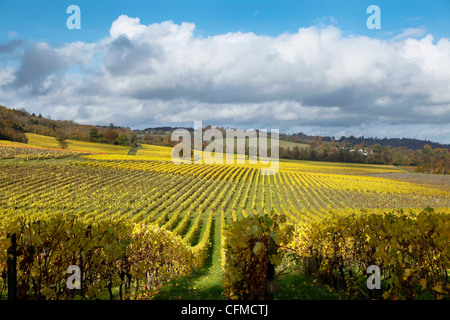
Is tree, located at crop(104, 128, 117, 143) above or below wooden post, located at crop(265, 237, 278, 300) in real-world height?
above

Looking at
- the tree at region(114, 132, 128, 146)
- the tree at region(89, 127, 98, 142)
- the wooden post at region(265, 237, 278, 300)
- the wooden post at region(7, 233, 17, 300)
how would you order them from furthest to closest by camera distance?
the tree at region(114, 132, 128, 146) < the tree at region(89, 127, 98, 142) < the wooden post at region(265, 237, 278, 300) < the wooden post at region(7, 233, 17, 300)

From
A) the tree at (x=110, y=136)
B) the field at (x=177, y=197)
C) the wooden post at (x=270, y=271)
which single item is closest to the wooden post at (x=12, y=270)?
the wooden post at (x=270, y=271)

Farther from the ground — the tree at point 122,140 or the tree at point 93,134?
the tree at point 93,134

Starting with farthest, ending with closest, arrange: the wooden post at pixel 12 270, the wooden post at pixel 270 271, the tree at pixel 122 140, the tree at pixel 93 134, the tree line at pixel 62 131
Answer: the tree at pixel 122 140 → the tree at pixel 93 134 → the tree line at pixel 62 131 → the wooden post at pixel 270 271 → the wooden post at pixel 12 270

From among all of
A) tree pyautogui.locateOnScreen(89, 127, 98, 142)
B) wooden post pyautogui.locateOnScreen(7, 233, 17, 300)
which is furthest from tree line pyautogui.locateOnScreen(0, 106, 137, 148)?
wooden post pyautogui.locateOnScreen(7, 233, 17, 300)

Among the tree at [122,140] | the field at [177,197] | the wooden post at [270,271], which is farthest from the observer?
the tree at [122,140]

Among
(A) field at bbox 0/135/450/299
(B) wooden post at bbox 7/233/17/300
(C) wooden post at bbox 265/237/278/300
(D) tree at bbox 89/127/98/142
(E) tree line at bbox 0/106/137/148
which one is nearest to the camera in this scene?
(B) wooden post at bbox 7/233/17/300

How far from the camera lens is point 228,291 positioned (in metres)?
4.79

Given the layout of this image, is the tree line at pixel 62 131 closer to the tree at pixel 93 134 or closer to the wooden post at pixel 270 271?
the tree at pixel 93 134

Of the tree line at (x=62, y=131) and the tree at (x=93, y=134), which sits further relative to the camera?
the tree at (x=93, y=134)

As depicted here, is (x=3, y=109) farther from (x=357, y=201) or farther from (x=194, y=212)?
(x=357, y=201)

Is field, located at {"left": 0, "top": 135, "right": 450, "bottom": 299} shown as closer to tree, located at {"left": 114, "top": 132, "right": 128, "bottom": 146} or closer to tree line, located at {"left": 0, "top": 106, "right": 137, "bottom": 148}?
tree, located at {"left": 114, "top": 132, "right": 128, "bottom": 146}

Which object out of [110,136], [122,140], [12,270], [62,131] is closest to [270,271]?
[12,270]

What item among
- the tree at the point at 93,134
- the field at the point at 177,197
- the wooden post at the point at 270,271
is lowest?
the field at the point at 177,197
